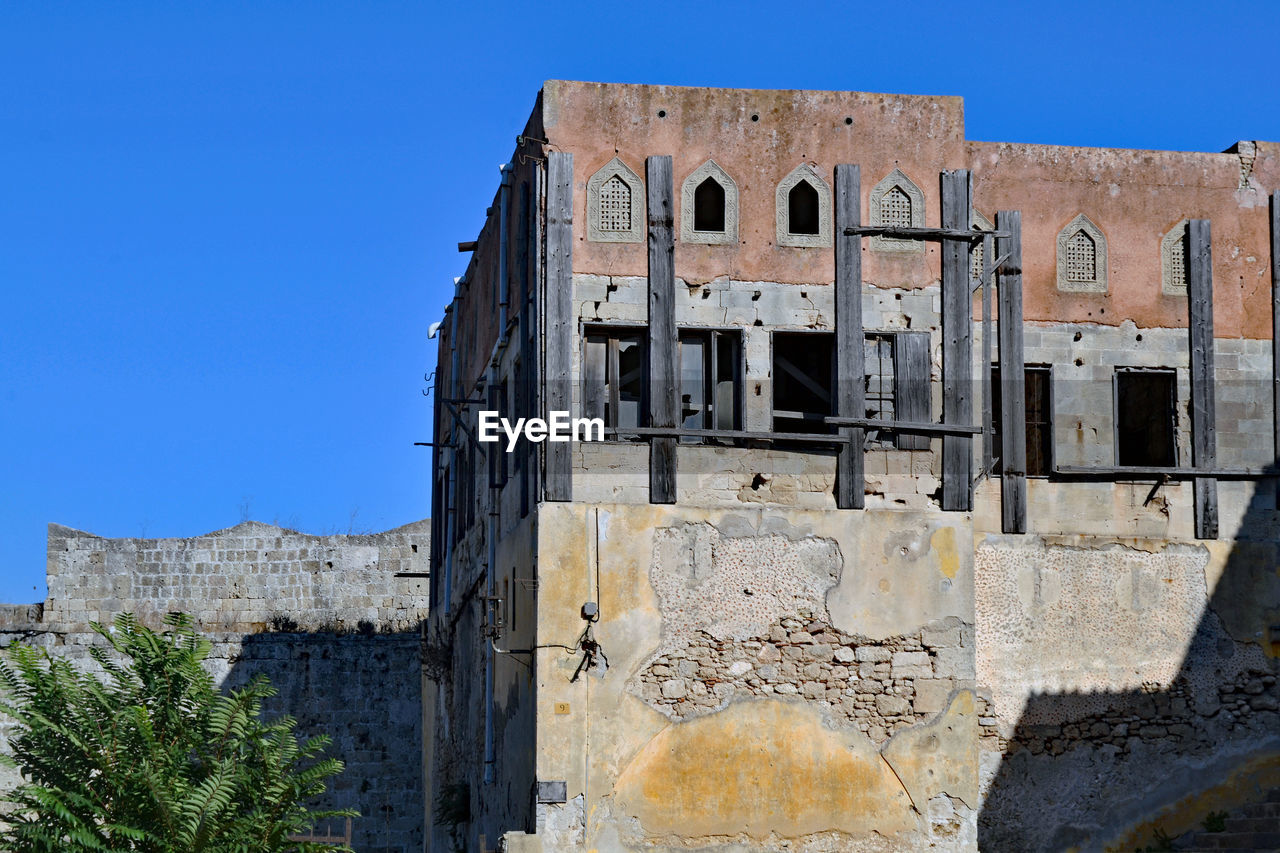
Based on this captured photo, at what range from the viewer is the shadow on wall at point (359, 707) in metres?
24.3

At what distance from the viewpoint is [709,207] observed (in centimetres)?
1589

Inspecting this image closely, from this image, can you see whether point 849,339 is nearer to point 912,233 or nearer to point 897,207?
point 912,233

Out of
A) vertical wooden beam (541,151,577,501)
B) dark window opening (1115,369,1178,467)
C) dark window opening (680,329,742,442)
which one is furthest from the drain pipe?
dark window opening (1115,369,1178,467)

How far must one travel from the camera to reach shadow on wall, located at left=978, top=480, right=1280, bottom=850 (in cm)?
1593

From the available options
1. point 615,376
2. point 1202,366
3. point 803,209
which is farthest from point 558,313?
point 1202,366

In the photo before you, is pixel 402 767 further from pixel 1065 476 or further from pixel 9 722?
pixel 1065 476

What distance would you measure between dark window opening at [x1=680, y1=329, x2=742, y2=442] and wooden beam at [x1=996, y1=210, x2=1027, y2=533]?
266 centimetres

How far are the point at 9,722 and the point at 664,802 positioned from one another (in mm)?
12288

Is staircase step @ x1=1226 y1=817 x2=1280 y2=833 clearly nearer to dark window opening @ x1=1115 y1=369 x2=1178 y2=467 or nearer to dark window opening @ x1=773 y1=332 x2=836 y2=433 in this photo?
dark window opening @ x1=1115 y1=369 x2=1178 y2=467

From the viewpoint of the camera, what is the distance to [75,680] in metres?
14.0

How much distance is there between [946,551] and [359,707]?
11518 millimetres

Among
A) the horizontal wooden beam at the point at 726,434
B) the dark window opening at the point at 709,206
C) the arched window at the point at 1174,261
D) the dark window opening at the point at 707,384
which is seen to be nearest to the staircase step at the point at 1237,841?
the horizontal wooden beam at the point at 726,434

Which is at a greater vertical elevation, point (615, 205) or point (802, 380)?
point (615, 205)
